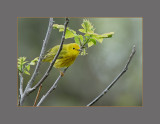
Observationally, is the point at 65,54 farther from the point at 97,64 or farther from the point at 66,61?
the point at 97,64

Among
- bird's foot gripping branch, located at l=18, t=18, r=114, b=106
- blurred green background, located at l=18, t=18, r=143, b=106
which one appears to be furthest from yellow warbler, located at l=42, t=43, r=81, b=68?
blurred green background, located at l=18, t=18, r=143, b=106

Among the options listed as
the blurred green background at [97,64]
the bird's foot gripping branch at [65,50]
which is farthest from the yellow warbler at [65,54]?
the blurred green background at [97,64]

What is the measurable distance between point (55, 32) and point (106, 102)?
1.24m

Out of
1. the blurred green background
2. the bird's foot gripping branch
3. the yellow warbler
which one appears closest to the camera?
the bird's foot gripping branch

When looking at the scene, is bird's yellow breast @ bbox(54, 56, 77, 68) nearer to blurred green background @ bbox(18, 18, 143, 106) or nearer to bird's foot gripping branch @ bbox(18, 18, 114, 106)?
bird's foot gripping branch @ bbox(18, 18, 114, 106)

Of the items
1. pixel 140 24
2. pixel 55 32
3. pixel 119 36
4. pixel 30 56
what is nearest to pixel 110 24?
pixel 119 36

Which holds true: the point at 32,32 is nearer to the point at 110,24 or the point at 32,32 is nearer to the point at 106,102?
the point at 110,24

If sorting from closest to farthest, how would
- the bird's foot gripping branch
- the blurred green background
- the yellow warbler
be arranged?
the bird's foot gripping branch < the yellow warbler < the blurred green background

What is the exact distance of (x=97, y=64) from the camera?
3.46 m

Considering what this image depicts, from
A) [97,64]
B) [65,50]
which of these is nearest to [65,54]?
[65,50]

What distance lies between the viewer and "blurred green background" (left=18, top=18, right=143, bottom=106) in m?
3.08

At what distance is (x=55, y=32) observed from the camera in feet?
10.8

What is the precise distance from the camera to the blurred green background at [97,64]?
308cm

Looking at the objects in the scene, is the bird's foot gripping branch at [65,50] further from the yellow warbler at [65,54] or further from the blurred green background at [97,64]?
the blurred green background at [97,64]
